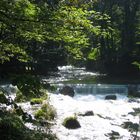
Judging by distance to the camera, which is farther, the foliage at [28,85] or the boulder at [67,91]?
the boulder at [67,91]

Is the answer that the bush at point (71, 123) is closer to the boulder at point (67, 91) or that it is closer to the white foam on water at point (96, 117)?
the white foam on water at point (96, 117)

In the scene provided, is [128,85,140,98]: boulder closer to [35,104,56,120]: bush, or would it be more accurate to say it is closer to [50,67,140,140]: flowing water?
[50,67,140,140]: flowing water

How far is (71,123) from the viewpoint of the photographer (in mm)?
16703

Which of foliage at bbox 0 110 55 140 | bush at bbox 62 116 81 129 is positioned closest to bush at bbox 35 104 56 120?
bush at bbox 62 116 81 129

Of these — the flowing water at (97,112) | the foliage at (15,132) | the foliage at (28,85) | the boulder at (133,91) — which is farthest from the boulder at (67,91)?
the foliage at (28,85)

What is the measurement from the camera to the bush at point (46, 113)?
54.3ft

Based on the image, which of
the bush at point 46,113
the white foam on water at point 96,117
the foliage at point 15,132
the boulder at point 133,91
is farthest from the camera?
the boulder at point 133,91

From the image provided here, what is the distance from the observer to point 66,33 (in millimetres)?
6043

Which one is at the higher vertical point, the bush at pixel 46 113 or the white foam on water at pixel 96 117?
the bush at pixel 46 113

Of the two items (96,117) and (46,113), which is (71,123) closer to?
(46,113)

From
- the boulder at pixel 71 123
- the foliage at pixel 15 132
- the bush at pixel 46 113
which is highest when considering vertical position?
the foliage at pixel 15 132

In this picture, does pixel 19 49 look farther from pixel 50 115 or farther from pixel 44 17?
pixel 50 115

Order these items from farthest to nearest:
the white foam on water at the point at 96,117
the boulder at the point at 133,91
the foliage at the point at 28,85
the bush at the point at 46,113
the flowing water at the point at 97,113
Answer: the boulder at the point at 133,91, the bush at the point at 46,113, the flowing water at the point at 97,113, the white foam on water at the point at 96,117, the foliage at the point at 28,85

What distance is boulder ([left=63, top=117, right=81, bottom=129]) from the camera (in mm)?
16562
